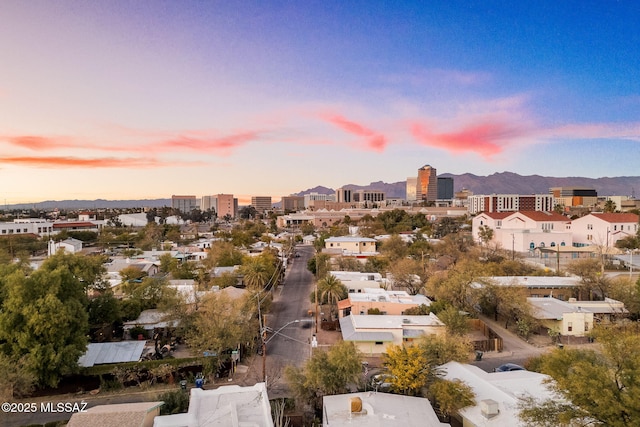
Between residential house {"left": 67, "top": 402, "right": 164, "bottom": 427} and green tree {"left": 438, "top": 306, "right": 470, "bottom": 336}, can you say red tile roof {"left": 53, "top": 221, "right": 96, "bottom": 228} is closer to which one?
residential house {"left": 67, "top": 402, "right": 164, "bottom": 427}

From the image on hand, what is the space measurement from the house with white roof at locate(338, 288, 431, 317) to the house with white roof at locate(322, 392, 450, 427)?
10.9m

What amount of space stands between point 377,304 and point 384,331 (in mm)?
4329

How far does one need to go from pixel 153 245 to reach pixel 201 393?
157 ft

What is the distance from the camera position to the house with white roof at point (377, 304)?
85.3 feet

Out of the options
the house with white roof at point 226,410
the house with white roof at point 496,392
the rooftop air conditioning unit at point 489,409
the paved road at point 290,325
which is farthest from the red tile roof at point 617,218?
the house with white roof at point 226,410

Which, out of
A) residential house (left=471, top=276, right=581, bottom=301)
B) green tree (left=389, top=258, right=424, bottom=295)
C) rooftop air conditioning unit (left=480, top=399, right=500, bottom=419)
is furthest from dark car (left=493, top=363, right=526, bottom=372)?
green tree (left=389, top=258, right=424, bottom=295)

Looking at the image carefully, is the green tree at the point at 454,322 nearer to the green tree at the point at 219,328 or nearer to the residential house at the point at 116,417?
the green tree at the point at 219,328

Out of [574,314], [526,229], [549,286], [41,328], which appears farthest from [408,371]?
[526,229]

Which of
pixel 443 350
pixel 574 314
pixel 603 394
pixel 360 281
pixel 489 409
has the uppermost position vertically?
pixel 603 394

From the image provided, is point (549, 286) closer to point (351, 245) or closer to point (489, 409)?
point (489, 409)

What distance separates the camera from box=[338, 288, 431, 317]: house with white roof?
2600 centimetres

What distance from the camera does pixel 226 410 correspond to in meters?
13.2

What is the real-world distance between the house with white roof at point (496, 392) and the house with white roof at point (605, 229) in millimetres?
46897

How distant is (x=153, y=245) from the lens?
58.4 meters
